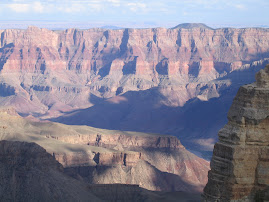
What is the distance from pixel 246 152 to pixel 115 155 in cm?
7375

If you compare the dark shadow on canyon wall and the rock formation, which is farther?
the dark shadow on canyon wall

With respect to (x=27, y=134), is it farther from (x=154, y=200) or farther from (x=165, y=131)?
(x=165, y=131)

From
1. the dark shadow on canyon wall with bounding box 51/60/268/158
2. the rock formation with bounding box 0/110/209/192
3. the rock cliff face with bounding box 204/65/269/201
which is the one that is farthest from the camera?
the dark shadow on canyon wall with bounding box 51/60/268/158

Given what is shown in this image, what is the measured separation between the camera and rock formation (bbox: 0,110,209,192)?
304 ft

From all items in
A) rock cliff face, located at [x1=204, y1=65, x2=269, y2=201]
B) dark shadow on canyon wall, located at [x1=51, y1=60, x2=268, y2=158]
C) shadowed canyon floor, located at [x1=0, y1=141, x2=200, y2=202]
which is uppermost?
rock cliff face, located at [x1=204, y1=65, x2=269, y2=201]

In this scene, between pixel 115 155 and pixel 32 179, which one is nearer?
pixel 32 179

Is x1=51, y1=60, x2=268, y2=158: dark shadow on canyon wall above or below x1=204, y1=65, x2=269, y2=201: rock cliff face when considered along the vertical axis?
below

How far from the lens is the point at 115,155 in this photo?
9581 centimetres

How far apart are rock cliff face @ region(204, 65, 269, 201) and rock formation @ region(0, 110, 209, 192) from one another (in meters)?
63.6

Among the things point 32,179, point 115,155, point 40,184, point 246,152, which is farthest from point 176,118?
point 246,152

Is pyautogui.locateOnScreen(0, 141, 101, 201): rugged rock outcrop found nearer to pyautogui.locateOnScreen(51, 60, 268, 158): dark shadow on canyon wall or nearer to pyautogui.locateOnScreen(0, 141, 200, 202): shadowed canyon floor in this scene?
pyautogui.locateOnScreen(0, 141, 200, 202): shadowed canyon floor

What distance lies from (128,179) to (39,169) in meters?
28.3

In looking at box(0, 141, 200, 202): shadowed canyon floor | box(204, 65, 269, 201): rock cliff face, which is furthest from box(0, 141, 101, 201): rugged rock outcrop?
box(204, 65, 269, 201): rock cliff face

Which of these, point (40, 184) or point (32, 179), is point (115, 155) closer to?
point (32, 179)
